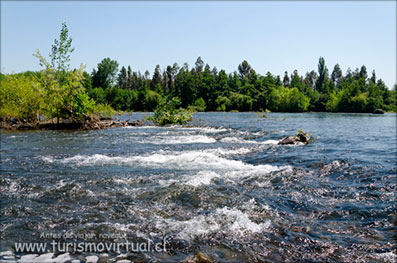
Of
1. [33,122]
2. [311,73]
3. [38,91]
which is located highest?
[311,73]

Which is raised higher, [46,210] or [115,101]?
[115,101]

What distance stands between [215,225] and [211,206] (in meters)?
1.08

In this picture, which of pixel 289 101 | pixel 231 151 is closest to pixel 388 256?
pixel 231 151

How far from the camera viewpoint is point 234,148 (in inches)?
647

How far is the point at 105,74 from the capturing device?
356 ft

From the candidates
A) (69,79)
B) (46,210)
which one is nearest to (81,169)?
(46,210)

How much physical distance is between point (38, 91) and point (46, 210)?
25.1 meters

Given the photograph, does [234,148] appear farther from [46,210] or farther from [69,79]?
[69,79]

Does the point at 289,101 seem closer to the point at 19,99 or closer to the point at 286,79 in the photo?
the point at 286,79

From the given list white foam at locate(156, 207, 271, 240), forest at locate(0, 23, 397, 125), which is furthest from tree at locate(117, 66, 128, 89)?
white foam at locate(156, 207, 271, 240)

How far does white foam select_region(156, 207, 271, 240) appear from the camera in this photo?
559 centimetres

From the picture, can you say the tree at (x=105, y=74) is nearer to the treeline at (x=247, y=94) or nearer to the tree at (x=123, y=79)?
the treeline at (x=247, y=94)

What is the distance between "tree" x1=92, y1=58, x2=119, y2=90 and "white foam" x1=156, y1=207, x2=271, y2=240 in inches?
4246

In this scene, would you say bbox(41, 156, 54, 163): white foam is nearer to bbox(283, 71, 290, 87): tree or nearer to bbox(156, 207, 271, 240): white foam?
bbox(156, 207, 271, 240): white foam
